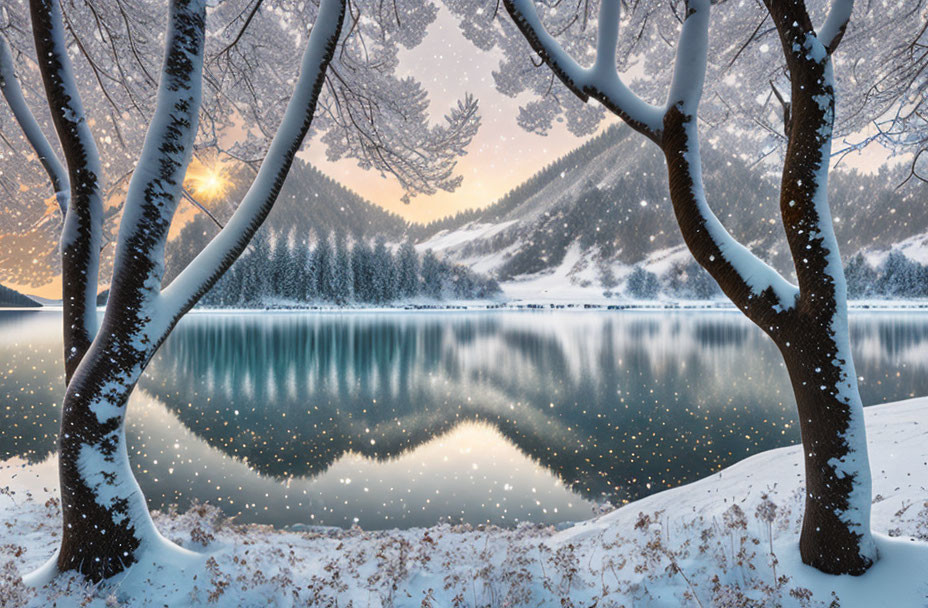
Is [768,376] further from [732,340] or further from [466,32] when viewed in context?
[466,32]

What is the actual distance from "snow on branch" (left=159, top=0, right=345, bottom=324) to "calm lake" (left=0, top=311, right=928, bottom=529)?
464 cm

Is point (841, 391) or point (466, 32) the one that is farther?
point (466, 32)

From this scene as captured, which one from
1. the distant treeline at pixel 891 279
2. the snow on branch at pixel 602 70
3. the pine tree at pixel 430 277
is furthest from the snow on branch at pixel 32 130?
the distant treeline at pixel 891 279

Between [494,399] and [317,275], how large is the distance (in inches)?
2418

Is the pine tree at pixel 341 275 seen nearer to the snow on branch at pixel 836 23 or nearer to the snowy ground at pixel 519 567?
the snowy ground at pixel 519 567

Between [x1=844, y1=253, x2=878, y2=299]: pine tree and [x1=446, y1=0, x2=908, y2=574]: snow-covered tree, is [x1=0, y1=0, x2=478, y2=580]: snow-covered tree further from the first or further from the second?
[x1=844, y1=253, x2=878, y2=299]: pine tree

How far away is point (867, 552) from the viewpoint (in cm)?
315

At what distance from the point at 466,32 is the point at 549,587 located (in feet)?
23.4

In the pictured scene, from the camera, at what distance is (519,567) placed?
3.76 meters

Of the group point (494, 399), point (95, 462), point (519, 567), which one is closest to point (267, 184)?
point (95, 462)

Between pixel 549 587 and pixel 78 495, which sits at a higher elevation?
pixel 78 495

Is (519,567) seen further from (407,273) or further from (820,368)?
(407,273)

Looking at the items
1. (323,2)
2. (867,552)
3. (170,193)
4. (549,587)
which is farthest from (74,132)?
(867,552)

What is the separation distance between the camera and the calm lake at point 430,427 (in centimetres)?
762
